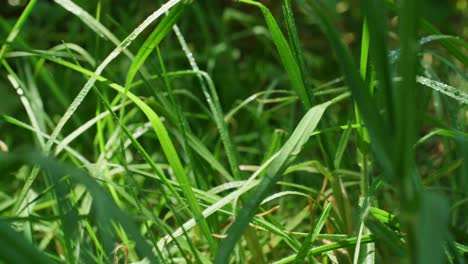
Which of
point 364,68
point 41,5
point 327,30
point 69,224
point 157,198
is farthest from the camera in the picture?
point 41,5

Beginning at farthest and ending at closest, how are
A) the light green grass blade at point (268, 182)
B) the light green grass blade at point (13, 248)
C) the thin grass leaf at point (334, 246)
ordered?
the thin grass leaf at point (334, 246), the light green grass blade at point (268, 182), the light green grass blade at point (13, 248)

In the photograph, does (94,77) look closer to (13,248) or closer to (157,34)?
(157,34)

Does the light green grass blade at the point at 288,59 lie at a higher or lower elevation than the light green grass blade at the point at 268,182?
higher

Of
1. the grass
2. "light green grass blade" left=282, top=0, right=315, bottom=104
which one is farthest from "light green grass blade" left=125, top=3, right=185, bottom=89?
"light green grass blade" left=282, top=0, right=315, bottom=104

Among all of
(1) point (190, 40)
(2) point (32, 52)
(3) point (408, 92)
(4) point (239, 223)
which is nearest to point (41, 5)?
(1) point (190, 40)

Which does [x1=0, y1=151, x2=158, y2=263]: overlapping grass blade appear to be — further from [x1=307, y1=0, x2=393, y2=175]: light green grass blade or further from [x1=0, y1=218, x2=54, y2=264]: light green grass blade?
[x1=307, y1=0, x2=393, y2=175]: light green grass blade

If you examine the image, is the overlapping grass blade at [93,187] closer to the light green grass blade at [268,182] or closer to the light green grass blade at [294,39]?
the light green grass blade at [268,182]

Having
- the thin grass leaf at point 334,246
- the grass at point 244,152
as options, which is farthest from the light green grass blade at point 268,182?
the thin grass leaf at point 334,246

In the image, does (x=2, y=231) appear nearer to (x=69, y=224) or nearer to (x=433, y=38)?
(x=69, y=224)
